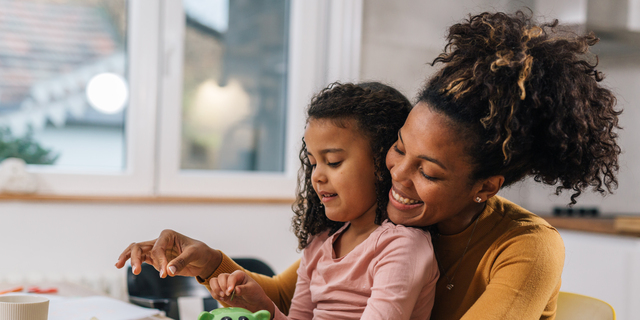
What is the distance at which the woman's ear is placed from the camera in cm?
92

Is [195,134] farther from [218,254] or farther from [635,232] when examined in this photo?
[635,232]

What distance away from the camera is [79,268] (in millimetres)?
2336

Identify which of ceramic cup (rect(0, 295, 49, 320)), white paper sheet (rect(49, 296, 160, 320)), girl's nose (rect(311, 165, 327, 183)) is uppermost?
girl's nose (rect(311, 165, 327, 183))

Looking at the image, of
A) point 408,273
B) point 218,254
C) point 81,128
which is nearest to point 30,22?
point 81,128

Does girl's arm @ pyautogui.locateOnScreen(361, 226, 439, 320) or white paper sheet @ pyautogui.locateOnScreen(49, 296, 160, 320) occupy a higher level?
girl's arm @ pyautogui.locateOnScreen(361, 226, 439, 320)

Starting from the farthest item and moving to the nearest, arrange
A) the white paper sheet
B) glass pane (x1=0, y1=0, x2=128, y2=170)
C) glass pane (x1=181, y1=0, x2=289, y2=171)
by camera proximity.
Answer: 1. glass pane (x1=181, y1=0, x2=289, y2=171)
2. glass pane (x1=0, y1=0, x2=128, y2=170)
3. the white paper sheet

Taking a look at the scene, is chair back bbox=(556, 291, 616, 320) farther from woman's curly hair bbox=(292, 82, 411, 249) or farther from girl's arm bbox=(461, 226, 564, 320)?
woman's curly hair bbox=(292, 82, 411, 249)

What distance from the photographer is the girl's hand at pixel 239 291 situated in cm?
93

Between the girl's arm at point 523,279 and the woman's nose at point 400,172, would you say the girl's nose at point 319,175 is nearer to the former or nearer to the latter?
the woman's nose at point 400,172

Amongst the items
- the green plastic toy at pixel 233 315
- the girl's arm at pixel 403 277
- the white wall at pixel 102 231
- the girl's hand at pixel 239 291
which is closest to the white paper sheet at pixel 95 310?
the girl's hand at pixel 239 291

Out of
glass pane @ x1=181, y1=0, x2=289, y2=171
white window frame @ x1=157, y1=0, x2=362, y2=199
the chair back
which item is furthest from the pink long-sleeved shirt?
glass pane @ x1=181, y1=0, x2=289, y2=171

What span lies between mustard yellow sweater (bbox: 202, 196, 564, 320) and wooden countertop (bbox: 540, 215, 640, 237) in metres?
1.39

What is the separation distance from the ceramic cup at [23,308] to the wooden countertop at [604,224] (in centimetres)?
215

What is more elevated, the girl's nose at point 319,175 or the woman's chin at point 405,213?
the girl's nose at point 319,175
